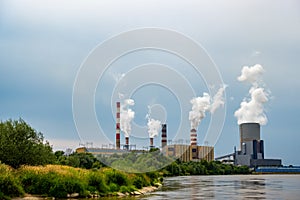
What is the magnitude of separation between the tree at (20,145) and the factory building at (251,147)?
154583mm

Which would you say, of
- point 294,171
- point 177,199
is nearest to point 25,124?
point 177,199

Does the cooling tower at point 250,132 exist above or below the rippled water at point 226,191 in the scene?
above

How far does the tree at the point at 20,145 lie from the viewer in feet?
114

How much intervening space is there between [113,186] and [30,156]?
7592 millimetres

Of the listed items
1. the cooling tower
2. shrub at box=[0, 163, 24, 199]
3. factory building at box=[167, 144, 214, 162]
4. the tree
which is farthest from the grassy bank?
the cooling tower

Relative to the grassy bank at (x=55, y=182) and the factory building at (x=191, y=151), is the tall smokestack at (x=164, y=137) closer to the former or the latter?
the factory building at (x=191, y=151)

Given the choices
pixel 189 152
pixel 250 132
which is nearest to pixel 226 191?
pixel 189 152

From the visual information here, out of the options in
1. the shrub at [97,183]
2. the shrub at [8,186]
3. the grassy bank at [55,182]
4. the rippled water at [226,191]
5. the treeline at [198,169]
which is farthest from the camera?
the treeline at [198,169]

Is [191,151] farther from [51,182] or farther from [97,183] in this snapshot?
[51,182]

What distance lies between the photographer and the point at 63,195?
30516mm

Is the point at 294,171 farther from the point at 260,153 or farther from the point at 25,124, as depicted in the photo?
the point at 25,124

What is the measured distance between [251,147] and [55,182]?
162449 millimetres

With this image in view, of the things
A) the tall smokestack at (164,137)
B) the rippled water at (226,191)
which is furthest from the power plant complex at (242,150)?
the rippled water at (226,191)

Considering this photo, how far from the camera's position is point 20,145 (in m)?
35.5
